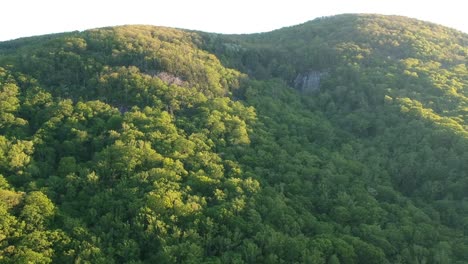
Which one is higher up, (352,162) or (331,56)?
(331,56)

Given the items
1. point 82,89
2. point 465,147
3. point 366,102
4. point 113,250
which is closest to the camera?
point 113,250

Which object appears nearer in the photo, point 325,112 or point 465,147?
point 465,147

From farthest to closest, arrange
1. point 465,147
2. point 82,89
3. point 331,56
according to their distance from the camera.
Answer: point 331,56
point 82,89
point 465,147

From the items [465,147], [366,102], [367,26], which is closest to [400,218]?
[465,147]

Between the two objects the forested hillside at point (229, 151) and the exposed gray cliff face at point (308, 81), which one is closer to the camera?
the forested hillside at point (229, 151)

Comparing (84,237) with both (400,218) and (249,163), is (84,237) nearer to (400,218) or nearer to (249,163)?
(249,163)
